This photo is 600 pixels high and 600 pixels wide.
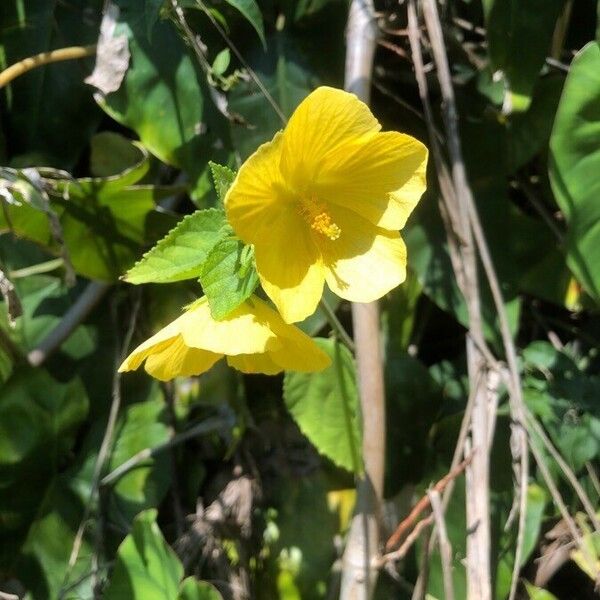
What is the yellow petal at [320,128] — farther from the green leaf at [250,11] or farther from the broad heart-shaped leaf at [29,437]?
the broad heart-shaped leaf at [29,437]

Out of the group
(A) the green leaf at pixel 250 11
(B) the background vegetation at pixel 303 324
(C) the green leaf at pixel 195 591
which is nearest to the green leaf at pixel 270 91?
(B) the background vegetation at pixel 303 324

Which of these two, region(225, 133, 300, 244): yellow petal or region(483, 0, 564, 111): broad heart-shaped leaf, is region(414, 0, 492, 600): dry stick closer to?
region(483, 0, 564, 111): broad heart-shaped leaf

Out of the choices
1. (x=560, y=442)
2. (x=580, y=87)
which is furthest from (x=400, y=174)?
(x=560, y=442)

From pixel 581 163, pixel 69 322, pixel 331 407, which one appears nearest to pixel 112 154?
pixel 69 322

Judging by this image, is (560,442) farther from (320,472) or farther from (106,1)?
(106,1)

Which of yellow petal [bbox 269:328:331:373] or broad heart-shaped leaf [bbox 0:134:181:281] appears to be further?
broad heart-shaped leaf [bbox 0:134:181:281]

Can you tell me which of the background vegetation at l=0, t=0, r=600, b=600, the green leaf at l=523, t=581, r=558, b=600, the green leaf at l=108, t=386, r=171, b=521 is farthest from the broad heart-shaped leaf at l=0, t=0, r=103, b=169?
the green leaf at l=523, t=581, r=558, b=600
